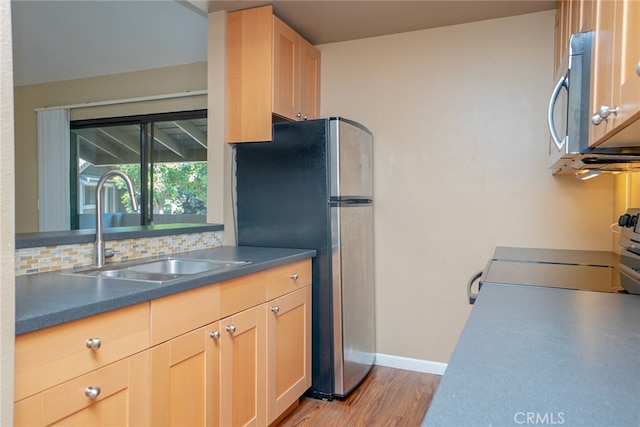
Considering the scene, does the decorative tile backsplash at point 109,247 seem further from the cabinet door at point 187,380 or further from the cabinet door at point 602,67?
the cabinet door at point 602,67

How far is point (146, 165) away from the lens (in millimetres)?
4129

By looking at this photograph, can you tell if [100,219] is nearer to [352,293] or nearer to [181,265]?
[181,265]

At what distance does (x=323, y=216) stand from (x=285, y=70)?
98cm

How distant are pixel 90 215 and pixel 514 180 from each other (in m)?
4.05

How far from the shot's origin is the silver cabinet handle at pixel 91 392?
1.13 meters

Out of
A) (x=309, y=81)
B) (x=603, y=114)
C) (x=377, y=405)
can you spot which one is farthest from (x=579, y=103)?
(x=309, y=81)

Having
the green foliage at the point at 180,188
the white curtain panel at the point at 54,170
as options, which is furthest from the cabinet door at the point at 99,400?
the white curtain panel at the point at 54,170

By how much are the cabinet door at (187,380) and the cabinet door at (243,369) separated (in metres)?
0.06

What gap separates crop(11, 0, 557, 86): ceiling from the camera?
99.5 inches

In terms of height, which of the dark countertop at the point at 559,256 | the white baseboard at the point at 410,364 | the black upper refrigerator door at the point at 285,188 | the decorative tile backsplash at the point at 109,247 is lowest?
the white baseboard at the point at 410,364

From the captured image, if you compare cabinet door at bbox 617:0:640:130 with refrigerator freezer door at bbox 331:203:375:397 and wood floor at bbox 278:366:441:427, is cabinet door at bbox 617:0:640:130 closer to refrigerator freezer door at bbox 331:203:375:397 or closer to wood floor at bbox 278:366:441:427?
refrigerator freezer door at bbox 331:203:375:397

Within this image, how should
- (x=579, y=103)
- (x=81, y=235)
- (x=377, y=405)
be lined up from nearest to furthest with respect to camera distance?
(x=579, y=103) < (x=81, y=235) < (x=377, y=405)

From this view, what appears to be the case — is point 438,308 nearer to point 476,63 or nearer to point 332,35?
point 476,63

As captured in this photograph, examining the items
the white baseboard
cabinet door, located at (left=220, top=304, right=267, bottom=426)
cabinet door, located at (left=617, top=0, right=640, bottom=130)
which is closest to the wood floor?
the white baseboard
